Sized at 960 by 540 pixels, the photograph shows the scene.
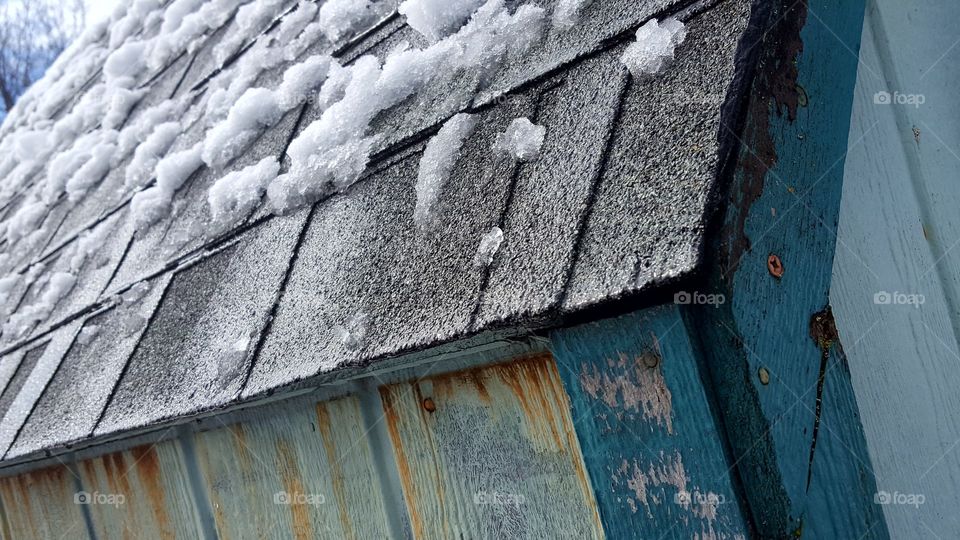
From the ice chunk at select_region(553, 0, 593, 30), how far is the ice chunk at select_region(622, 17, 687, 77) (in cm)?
22

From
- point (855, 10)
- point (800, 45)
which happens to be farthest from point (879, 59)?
point (800, 45)

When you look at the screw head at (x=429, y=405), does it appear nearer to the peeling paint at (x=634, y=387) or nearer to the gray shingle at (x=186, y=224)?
the peeling paint at (x=634, y=387)

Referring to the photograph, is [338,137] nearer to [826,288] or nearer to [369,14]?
[369,14]

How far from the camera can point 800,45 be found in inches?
40.4

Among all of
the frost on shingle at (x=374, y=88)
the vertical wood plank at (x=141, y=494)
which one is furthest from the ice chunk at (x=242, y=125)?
the vertical wood plank at (x=141, y=494)

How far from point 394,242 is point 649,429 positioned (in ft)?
1.78

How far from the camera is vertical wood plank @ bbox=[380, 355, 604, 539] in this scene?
119 cm

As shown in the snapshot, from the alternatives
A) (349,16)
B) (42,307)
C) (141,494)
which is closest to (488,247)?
(349,16)

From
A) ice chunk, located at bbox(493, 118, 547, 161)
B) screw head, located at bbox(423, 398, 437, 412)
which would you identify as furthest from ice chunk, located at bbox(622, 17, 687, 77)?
screw head, located at bbox(423, 398, 437, 412)

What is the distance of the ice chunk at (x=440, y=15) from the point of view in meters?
1.53

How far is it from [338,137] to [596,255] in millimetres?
895

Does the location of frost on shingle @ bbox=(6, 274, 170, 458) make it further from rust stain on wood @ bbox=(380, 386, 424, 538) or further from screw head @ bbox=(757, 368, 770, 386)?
screw head @ bbox=(757, 368, 770, 386)

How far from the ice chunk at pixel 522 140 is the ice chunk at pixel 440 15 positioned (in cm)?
46

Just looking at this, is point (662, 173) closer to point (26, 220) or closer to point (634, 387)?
point (634, 387)
